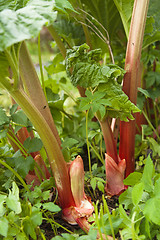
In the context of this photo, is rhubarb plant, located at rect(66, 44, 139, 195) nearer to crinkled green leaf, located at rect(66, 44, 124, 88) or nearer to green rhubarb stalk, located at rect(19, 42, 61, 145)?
crinkled green leaf, located at rect(66, 44, 124, 88)

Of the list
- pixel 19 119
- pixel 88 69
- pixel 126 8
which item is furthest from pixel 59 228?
pixel 126 8

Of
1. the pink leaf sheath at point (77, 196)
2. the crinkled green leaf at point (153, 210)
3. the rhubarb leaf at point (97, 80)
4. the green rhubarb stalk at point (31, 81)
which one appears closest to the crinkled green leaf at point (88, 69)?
the rhubarb leaf at point (97, 80)

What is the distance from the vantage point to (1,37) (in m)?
0.48

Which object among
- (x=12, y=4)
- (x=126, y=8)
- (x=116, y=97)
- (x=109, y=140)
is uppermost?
(x=12, y=4)

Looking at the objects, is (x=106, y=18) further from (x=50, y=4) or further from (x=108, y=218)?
(x=108, y=218)

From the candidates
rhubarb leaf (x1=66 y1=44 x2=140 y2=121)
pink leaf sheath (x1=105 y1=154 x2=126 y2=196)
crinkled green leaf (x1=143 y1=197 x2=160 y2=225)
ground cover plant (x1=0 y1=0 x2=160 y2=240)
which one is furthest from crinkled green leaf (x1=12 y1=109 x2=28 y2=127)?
crinkled green leaf (x1=143 y1=197 x2=160 y2=225)

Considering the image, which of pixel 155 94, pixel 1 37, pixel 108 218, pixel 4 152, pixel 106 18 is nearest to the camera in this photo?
pixel 1 37

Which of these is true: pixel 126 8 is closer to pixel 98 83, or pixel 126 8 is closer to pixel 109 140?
pixel 98 83

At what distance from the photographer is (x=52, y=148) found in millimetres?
703

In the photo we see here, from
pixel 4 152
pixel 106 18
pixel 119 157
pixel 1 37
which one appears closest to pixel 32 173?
pixel 4 152

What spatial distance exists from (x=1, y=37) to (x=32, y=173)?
0.48 metres

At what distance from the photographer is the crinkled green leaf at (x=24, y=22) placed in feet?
1.58

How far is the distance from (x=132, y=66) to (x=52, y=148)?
1.13 feet

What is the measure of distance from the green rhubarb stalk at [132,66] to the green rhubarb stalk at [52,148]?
229 mm
